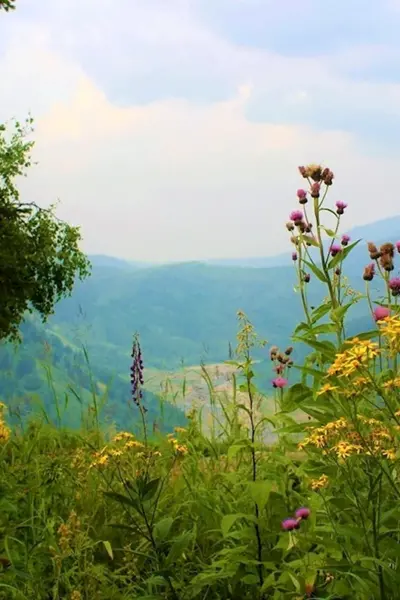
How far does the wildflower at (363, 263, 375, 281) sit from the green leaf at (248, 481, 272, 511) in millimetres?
1157

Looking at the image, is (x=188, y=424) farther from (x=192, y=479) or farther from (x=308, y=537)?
(x=308, y=537)

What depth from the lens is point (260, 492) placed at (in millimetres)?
3582

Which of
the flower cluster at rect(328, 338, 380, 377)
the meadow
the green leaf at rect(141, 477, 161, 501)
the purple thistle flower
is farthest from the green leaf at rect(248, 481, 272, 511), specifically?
the flower cluster at rect(328, 338, 380, 377)

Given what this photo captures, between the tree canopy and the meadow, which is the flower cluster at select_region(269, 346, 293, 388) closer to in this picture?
the meadow

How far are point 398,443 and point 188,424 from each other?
3.15 m

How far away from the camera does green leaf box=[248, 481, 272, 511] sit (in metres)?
3.53

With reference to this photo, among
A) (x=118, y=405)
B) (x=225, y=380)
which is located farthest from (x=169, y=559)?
(x=118, y=405)

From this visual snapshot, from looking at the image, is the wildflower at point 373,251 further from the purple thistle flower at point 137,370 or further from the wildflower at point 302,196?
the purple thistle flower at point 137,370

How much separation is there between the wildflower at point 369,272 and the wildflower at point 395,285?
257 millimetres

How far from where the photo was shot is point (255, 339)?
411cm

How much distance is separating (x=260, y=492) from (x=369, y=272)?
1236 mm

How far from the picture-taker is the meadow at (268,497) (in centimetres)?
298

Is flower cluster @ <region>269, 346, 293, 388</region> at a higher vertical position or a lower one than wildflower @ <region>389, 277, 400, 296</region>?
lower

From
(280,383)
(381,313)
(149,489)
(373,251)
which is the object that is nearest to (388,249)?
(373,251)
